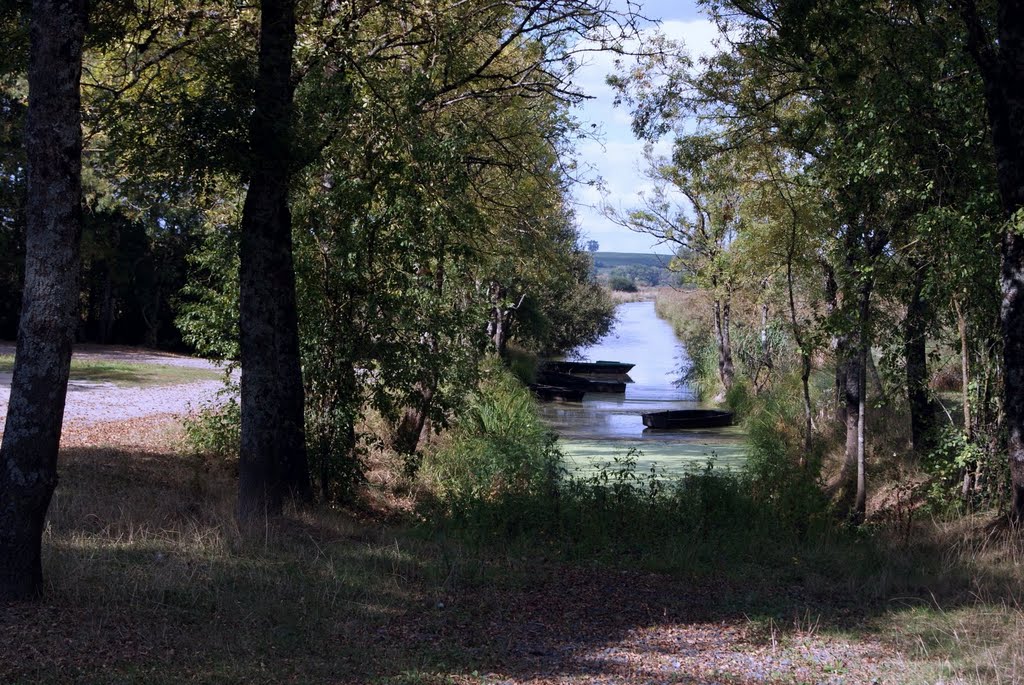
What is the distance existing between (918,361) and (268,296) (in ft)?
29.5

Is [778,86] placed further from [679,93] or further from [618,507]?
[618,507]

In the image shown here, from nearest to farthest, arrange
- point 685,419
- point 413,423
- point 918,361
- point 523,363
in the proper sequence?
point 918,361, point 413,423, point 685,419, point 523,363

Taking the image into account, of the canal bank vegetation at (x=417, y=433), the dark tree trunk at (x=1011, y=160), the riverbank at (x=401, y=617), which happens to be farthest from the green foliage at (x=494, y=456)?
the dark tree trunk at (x=1011, y=160)

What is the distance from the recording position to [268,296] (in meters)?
9.51

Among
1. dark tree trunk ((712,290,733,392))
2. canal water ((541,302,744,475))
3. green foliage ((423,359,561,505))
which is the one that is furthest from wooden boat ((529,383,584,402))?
green foliage ((423,359,561,505))

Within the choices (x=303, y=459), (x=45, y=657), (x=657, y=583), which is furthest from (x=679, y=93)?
(x=45, y=657)

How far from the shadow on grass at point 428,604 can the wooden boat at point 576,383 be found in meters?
26.9

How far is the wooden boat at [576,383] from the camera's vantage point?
36.7m

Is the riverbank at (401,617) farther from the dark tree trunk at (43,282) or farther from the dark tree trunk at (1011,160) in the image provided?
the dark tree trunk at (1011,160)

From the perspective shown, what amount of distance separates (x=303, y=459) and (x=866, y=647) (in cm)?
624

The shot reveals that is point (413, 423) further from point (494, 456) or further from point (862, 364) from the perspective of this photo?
point (862, 364)

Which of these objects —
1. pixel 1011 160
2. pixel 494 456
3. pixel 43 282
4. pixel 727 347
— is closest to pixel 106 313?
pixel 727 347

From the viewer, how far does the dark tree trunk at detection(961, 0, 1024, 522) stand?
890 centimetres

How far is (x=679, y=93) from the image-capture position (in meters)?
15.2
